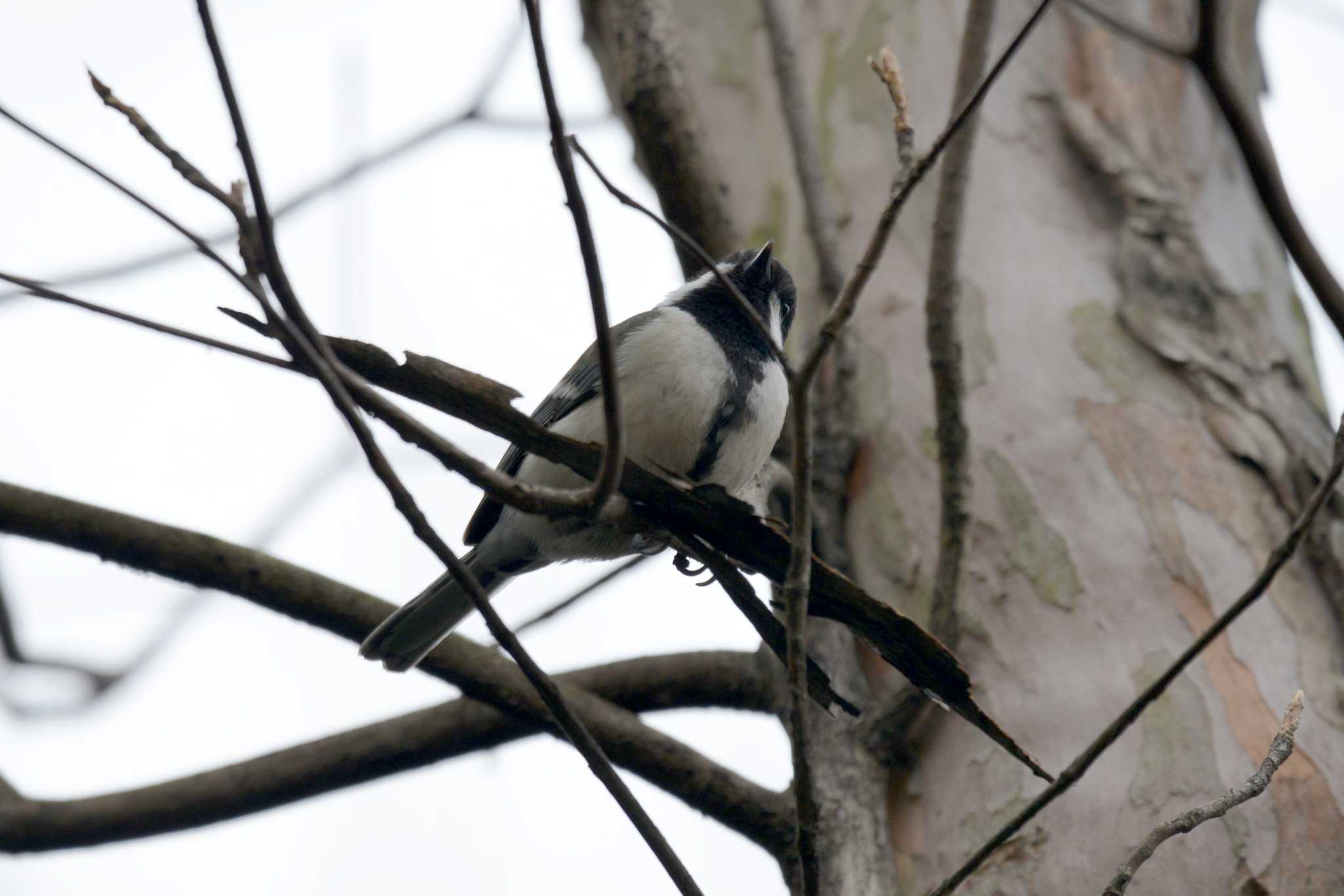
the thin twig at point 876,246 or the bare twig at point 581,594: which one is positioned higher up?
the bare twig at point 581,594

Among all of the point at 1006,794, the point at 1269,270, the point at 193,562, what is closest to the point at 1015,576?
the point at 1006,794

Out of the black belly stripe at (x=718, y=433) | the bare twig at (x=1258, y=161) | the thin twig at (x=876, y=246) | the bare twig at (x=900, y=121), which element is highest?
the black belly stripe at (x=718, y=433)

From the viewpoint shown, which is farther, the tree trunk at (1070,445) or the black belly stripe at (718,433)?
the black belly stripe at (718,433)

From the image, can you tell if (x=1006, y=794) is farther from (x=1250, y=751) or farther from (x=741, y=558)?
(x=741, y=558)

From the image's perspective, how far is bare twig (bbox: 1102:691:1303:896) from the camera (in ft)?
6.15

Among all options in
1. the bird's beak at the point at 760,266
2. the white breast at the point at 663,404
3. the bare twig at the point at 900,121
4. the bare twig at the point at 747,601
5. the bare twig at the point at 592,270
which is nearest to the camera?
the bare twig at the point at 592,270

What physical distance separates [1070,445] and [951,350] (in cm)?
46

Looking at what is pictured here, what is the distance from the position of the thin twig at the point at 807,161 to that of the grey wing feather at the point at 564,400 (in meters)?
0.53

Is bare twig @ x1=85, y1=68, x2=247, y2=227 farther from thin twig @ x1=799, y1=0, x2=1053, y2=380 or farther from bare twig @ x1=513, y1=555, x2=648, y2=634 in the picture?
bare twig @ x1=513, y1=555, x2=648, y2=634

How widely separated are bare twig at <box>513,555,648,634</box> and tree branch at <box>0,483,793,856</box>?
1.29 feet

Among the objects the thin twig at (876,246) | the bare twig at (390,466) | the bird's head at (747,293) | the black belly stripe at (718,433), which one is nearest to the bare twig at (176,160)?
the bare twig at (390,466)

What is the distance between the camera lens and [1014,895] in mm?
2576

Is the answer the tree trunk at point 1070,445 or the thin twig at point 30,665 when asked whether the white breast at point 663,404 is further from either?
the thin twig at point 30,665

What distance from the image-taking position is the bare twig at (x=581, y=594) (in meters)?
3.55
